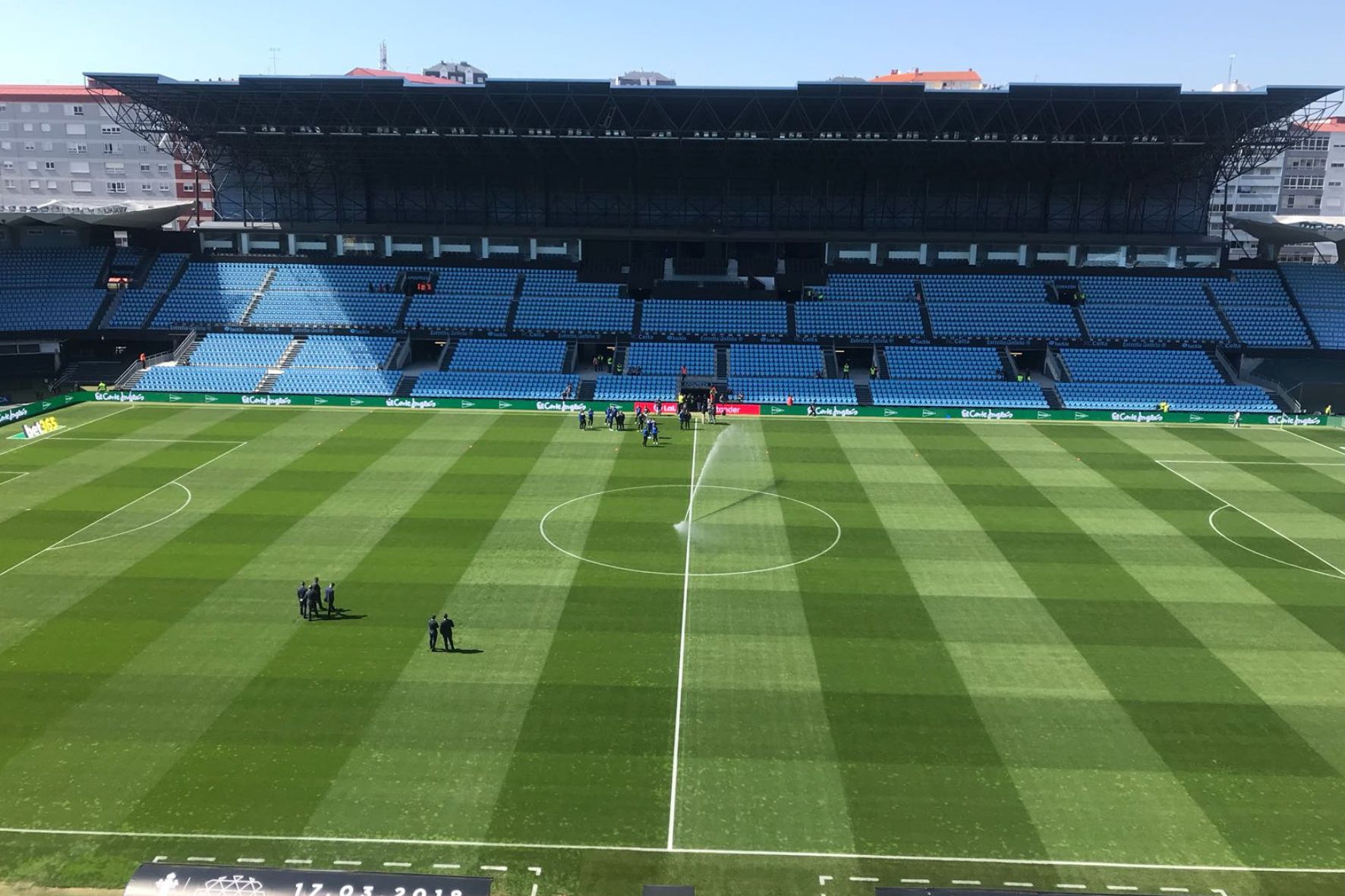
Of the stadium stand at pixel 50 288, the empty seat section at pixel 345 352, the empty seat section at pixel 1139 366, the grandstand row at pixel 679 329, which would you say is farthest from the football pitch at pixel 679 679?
the stadium stand at pixel 50 288

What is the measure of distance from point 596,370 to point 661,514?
34.6 metres

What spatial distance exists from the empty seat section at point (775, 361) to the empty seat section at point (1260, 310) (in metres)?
31.9

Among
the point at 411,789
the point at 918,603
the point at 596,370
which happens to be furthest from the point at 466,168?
the point at 411,789

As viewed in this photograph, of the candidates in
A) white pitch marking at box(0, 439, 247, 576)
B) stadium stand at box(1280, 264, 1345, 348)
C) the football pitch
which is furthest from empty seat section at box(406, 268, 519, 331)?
stadium stand at box(1280, 264, 1345, 348)

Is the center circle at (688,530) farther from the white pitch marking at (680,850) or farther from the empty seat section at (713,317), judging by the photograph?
the empty seat section at (713,317)

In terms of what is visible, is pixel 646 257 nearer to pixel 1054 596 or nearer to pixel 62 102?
pixel 1054 596

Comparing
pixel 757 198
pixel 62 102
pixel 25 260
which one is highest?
pixel 62 102

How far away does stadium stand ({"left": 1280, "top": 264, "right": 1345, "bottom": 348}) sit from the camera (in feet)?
229

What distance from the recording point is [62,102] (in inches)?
4754

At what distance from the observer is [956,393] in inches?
2542

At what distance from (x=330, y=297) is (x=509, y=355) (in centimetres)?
1683

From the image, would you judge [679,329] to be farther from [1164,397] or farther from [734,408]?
[1164,397]

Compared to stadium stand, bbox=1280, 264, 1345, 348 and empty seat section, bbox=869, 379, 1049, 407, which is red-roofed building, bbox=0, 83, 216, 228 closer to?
empty seat section, bbox=869, 379, 1049, 407

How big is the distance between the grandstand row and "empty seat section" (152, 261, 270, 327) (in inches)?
6.4
